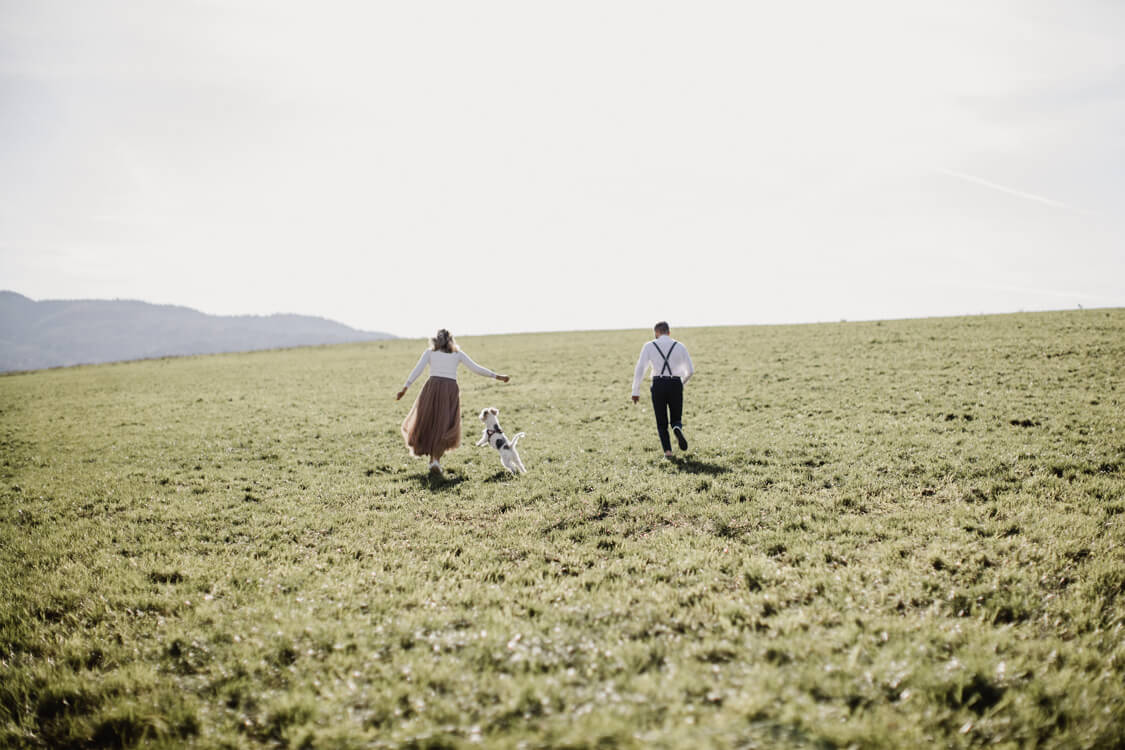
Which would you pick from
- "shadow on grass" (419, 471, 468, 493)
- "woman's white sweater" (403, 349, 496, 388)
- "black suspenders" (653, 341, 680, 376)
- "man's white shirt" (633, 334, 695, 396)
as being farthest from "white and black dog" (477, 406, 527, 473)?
"black suspenders" (653, 341, 680, 376)

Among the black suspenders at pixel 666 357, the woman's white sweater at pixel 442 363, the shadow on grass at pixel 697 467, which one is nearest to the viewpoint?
the shadow on grass at pixel 697 467

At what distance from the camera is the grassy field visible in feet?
15.5

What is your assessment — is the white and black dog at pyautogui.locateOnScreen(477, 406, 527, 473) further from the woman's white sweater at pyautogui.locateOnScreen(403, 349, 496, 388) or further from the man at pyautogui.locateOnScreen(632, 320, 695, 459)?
the man at pyautogui.locateOnScreen(632, 320, 695, 459)

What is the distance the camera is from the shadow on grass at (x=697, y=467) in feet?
40.7

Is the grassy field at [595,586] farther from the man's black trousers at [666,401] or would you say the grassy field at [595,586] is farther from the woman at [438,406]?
A: the woman at [438,406]

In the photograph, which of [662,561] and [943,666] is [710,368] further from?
[943,666]

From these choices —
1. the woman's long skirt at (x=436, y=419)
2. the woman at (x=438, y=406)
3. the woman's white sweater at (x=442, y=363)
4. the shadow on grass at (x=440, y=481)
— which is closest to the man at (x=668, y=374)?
the woman at (x=438, y=406)

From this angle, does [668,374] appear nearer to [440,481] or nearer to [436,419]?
[436,419]

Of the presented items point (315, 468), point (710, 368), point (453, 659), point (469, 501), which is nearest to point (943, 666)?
point (453, 659)

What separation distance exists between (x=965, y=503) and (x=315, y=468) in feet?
48.1

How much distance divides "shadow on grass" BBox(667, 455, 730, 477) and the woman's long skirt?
5.52 m

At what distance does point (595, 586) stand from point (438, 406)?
25.6ft

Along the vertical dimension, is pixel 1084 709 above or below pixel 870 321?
below

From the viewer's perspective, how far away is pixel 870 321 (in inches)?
1614
